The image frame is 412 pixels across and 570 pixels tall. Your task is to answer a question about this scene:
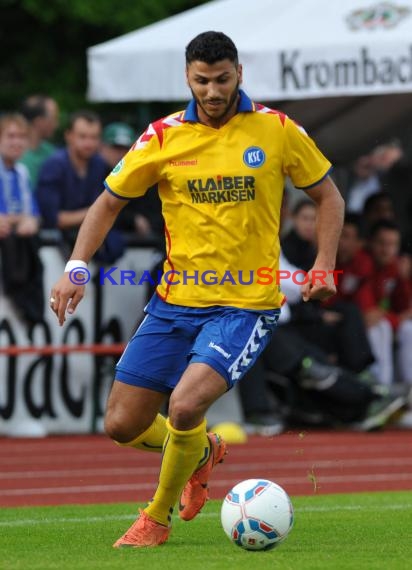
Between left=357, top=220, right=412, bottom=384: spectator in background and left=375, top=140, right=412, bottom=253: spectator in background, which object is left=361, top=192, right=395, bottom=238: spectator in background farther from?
left=375, top=140, right=412, bottom=253: spectator in background

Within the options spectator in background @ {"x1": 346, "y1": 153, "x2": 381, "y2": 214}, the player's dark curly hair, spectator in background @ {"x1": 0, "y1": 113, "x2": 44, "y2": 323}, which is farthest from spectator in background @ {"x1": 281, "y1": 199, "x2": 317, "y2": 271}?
the player's dark curly hair

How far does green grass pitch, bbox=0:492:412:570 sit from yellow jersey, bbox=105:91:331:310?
1.22 metres

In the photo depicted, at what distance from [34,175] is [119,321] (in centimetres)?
162

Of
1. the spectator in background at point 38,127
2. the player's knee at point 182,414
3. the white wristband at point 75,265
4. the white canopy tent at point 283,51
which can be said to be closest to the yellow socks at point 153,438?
the player's knee at point 182,414

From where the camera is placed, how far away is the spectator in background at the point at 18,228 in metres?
13.5

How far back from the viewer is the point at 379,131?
1794 centimetres

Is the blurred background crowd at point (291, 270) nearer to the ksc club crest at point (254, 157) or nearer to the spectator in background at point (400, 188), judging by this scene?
the spectator in background at point (400, 188)

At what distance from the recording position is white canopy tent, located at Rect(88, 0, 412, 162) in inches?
538

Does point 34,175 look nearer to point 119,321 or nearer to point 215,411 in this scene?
point 119,321

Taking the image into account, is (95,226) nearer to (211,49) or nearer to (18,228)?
(211,49)

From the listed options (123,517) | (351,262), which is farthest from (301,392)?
(123,517)

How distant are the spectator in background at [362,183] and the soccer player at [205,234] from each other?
945cm

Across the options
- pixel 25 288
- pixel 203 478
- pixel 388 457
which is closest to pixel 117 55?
pixel 25 288

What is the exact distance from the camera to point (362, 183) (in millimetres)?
17609
